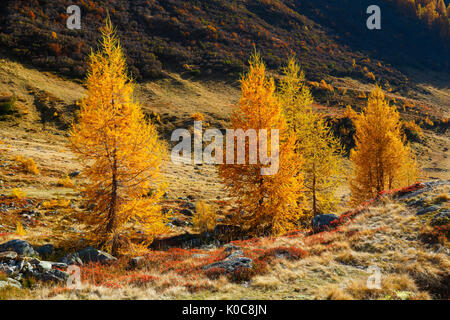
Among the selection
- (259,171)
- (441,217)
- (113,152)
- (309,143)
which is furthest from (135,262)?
(309,143)

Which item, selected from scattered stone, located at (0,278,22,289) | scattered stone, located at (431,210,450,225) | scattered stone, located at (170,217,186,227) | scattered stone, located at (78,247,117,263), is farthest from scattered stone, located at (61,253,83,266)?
scattered stone, located at (431,210,450,225)

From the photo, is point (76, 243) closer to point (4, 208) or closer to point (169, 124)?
point (4, 208)

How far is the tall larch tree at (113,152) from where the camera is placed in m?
10.6

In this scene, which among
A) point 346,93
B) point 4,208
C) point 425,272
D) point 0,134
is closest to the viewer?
point 425,272

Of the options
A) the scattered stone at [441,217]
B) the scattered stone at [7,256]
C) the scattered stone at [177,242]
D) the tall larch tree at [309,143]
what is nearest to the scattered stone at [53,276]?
the scattered stone at [7,256]

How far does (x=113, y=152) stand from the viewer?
35.9 ft

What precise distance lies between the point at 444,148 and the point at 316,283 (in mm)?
62286

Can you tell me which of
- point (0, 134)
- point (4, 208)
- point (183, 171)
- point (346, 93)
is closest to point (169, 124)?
point (183, 171)

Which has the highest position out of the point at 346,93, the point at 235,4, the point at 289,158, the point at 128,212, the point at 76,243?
the point at 235,4

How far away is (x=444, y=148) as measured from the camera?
51.1 metres

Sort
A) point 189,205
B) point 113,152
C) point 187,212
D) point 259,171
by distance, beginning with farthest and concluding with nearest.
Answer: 1. point 189,205
2. point 187,212
3. point 259,171
4. point 113,152

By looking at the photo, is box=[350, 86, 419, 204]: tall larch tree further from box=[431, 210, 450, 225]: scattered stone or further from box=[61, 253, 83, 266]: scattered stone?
box=[61, 253, 83, 266]: scattered stone

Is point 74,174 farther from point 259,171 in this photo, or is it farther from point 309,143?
point 309,143

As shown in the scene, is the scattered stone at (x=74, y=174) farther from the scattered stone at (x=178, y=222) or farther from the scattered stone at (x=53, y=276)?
the scattered stone at (x=53, y=276)
